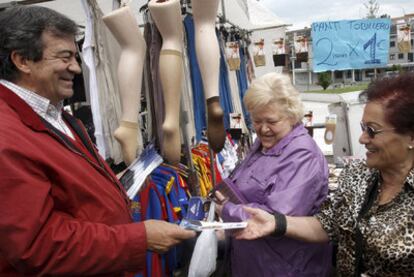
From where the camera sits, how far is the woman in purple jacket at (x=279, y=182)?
4.86 ft

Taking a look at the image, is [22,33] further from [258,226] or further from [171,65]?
[258,226]

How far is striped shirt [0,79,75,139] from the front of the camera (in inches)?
42.6

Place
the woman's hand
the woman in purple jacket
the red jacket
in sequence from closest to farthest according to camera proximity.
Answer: the red jacket, the woman in purple jacket, the woman's hand

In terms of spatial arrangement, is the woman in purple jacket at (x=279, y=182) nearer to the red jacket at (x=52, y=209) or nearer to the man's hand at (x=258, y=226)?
the man's hand at (x=258, y=226)

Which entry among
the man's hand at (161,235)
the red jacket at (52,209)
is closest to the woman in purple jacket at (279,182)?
the man's hand at (161,235)

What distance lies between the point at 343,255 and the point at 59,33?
3.83 feet

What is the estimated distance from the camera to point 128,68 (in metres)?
1.50

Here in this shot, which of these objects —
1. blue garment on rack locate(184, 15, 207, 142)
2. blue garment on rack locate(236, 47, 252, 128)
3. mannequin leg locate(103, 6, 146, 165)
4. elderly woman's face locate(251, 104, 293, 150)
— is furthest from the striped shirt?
blue garment on rack locate(236, 47, 252, 128)

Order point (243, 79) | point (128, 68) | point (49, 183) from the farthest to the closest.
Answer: point (243, 79), point (128, 68), point (49, 183)

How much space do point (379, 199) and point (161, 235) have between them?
2.37ft

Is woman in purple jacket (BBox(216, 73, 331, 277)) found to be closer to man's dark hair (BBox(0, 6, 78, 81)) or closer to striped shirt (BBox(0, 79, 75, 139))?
striped shirt (BBox(0, 79, 75, 139))

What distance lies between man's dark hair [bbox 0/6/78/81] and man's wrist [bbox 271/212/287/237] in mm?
942

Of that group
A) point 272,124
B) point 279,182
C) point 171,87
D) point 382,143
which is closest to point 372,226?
point 382,143

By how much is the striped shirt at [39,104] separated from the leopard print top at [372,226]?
38.9 inches
